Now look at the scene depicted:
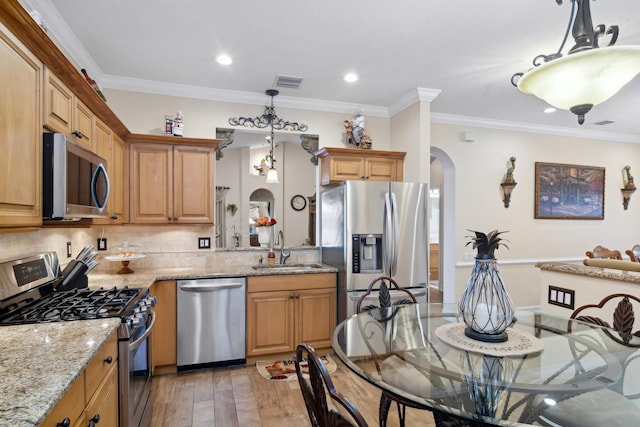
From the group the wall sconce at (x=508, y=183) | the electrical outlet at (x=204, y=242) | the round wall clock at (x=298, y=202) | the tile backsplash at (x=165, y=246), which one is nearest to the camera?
the tile backsplash at (x=165, y=246)

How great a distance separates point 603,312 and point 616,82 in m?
1.72

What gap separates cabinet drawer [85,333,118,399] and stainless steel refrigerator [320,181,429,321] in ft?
6.79

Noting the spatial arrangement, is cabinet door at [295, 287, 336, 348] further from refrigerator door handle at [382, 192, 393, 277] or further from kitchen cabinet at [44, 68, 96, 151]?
kitchen cabinet at [44, 68, 96, 151]

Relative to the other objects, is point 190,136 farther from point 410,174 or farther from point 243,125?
point 410,174

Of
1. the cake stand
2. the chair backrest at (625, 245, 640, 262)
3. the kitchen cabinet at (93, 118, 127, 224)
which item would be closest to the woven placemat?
the kitchen cabinet at (93, 118, 127, 224)

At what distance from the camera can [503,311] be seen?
152 centimetres

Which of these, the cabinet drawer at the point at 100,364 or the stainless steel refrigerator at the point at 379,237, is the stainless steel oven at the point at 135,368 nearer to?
the cabinet drawer at the point at 100,364

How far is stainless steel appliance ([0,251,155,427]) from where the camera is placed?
1.71m

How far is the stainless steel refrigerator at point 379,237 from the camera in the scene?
3.35m

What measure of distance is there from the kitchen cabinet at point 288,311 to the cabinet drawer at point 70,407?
201 cm

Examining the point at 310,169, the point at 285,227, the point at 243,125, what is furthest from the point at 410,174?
the point at 243,125

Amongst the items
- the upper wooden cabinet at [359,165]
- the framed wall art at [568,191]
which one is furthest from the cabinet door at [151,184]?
the framed wall art at [568,191]

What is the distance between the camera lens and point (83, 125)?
2240 millimetres

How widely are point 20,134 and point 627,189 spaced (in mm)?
7158
